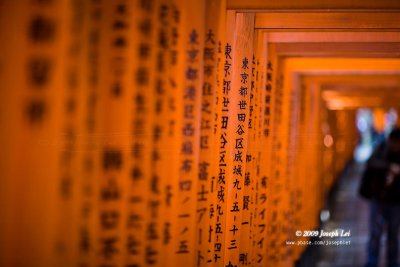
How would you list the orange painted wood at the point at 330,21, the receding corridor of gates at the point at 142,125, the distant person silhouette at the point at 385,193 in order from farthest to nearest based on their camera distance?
the distant person silhouette at the point at 385,193 → the orange painted wood at the point at 330,21 → the receding corridor of gates at the point at 142,125

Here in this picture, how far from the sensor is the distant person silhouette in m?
6.70

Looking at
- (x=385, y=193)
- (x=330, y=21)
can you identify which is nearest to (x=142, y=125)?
(x=330, y=21)

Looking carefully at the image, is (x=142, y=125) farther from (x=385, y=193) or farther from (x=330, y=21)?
(x=385, y=193)

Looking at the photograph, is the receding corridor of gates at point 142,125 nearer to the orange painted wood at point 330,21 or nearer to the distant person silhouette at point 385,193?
the orange painted wood at point 330,21

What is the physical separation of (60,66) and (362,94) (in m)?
11.4

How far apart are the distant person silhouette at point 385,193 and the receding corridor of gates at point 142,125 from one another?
2038 millimetres

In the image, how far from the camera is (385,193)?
6.75 metres

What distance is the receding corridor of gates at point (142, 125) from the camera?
98.3 inches

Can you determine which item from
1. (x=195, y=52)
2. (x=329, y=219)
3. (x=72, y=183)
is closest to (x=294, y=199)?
(x=329, y=219)

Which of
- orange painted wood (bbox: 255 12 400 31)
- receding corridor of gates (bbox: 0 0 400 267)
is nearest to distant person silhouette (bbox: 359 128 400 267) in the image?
receding corridor of gates (bbox: 0 0 400 267)

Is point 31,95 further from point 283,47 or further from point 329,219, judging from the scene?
point 329,219

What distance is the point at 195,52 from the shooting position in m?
3.42

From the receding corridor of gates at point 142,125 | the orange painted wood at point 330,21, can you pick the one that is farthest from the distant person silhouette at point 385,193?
the orange painted wood at point 330,21

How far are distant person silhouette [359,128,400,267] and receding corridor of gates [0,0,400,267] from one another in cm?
204
